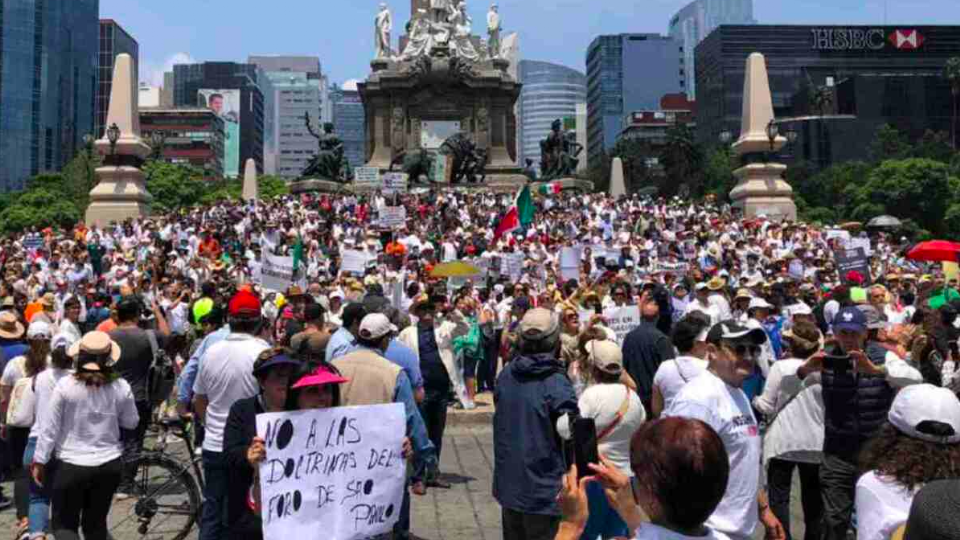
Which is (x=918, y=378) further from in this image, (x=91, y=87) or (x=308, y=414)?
(x=91, y=87)

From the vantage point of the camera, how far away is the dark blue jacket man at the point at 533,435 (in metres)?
5.29

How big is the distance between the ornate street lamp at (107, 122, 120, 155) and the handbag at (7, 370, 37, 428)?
34.2 m

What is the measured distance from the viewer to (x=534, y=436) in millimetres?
5312

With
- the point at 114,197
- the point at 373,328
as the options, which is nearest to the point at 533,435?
the point at 373,328

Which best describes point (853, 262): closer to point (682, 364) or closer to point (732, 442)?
point (682, 364)

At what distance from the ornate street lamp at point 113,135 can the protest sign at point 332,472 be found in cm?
3809

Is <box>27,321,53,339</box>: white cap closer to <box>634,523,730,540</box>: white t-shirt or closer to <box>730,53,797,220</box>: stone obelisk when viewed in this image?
<box>634,523,730,540</box>: white t-shirt

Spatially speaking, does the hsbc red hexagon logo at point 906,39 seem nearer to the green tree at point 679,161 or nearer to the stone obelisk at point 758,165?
the green tree at point 679,161

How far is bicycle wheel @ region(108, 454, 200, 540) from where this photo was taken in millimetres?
7379

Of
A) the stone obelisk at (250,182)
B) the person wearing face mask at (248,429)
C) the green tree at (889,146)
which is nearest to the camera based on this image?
the person wearing face mask at (248,429)

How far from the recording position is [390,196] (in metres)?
36.8

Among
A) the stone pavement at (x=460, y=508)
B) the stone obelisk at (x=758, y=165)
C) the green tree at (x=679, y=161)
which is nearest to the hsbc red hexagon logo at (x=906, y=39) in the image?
the green tree at (x=679, y=161)

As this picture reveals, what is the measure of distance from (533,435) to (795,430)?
83.4 inches

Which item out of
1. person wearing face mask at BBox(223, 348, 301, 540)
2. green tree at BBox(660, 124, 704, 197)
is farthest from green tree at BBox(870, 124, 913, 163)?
person wearing face mask at BBox(223, 348, 301, 540)
